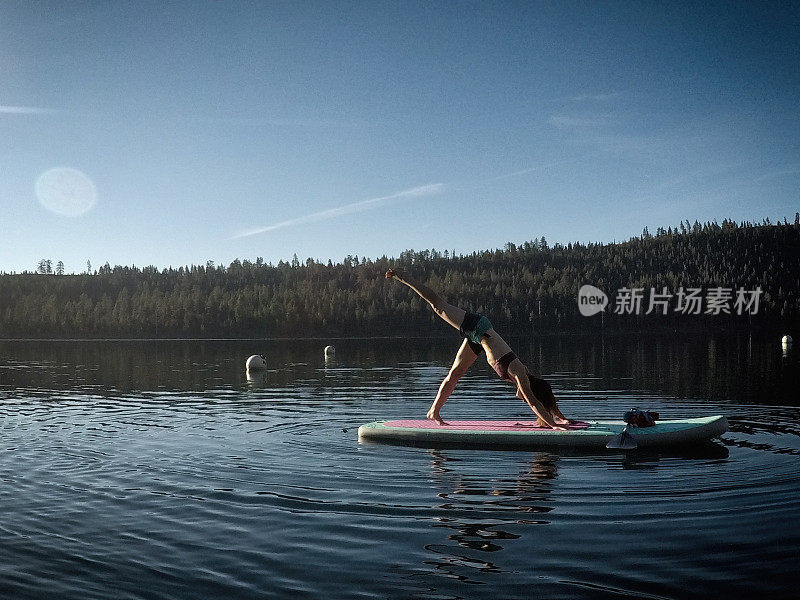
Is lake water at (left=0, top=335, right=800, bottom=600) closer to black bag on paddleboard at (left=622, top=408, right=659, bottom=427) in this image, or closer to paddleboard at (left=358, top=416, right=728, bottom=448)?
paddleboard at (left=358, top=416, right=728, bottom=448)

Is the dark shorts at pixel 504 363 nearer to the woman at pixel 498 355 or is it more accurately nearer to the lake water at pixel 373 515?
the woman at pixel 498 355

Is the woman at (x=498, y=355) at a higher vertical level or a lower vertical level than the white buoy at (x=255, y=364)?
higher

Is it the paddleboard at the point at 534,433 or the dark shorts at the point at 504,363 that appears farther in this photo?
the dark shorts at the point at 504,363

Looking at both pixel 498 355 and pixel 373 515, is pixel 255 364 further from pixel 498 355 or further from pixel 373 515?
pixel 373 515

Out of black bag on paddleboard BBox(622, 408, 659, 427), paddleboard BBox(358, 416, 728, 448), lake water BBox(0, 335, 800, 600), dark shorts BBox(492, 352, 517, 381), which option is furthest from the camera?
dark shorts BBox(492, 352, 517, 381)

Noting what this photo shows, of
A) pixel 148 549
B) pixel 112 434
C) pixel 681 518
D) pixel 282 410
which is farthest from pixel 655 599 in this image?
pixel 282 410

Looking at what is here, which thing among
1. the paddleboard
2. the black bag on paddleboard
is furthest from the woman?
the black bag on paddleboard

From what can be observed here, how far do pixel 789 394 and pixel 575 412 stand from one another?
39.0 feet

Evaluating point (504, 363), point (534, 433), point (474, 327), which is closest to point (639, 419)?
point (534, 433)

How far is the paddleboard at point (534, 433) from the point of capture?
1702cm

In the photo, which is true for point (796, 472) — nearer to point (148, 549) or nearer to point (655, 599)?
point (655, 599)

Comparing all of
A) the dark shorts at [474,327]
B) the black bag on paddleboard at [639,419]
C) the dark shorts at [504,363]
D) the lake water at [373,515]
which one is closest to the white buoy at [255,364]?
the lake water at [373,515]

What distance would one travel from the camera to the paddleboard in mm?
17016

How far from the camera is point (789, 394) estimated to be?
3145cm
